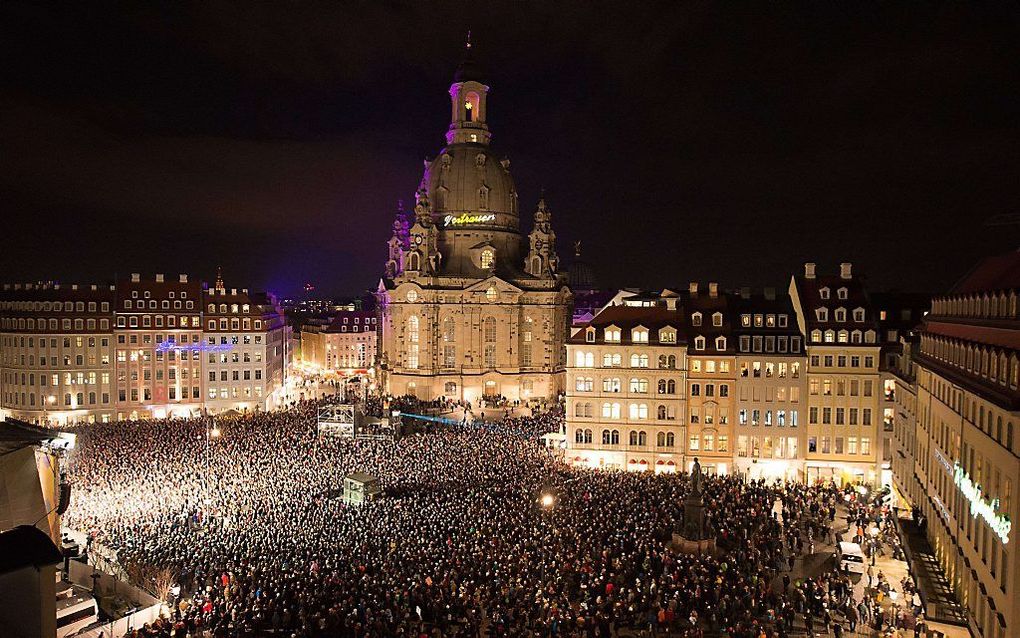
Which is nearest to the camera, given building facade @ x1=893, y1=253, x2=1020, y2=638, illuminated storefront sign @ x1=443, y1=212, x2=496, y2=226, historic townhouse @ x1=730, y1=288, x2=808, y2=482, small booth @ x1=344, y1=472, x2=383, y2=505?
building facade @ x1=893, y1=253, x2=1020, y2=638

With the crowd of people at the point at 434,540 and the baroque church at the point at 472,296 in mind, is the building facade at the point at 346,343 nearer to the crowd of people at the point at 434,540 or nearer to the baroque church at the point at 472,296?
the baroque church at the point at 472,296

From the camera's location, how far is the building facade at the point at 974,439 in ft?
89.1

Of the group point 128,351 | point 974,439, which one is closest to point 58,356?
point 128,351

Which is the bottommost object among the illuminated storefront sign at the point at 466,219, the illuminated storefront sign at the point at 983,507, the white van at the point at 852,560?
the white van at the point at 852,560

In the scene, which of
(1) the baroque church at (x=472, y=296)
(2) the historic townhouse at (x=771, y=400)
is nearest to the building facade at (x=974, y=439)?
(2) the historic townhouse at (x=771, y=400)

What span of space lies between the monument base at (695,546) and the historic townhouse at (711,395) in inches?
890

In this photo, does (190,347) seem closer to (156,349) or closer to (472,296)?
(156,349)

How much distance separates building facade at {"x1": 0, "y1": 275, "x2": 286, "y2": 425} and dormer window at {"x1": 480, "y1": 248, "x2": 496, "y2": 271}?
3221 centimetres

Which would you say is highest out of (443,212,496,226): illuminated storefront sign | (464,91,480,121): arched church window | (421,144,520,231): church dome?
(464,91,480,121): arched church window

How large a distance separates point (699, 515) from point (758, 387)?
24011 millimetres

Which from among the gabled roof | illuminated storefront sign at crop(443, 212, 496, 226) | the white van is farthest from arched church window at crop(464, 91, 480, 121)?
the white van

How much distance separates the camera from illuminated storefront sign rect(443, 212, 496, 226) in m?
110

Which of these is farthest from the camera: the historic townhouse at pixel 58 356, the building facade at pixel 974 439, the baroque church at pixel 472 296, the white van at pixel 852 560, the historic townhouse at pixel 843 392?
the baroque church at pixel 472 296

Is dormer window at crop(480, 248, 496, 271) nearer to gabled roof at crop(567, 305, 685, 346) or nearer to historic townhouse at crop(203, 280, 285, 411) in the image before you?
historic townhouse at crop(203, 280, 285, 411)
